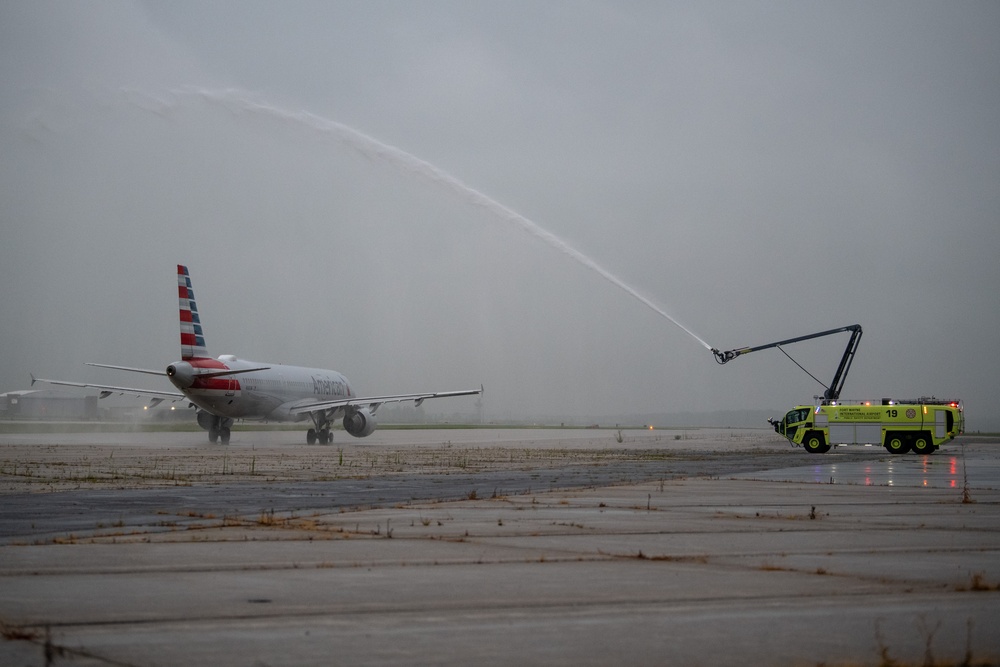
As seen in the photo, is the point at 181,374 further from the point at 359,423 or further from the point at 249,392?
the point at 359,423

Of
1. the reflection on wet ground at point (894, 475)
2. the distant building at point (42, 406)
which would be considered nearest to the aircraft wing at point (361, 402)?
the reflection on wet ground at point (894, 475)

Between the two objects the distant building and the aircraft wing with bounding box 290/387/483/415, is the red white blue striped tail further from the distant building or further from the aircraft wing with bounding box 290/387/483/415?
the distant building

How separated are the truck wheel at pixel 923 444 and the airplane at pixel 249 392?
25.1 metres

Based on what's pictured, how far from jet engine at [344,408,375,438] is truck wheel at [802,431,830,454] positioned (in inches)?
1117

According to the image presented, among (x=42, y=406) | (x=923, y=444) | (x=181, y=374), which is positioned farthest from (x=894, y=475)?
(x=42, y=406)

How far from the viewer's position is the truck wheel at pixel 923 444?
49.1m

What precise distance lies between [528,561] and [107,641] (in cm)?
492

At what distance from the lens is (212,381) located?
54.5m

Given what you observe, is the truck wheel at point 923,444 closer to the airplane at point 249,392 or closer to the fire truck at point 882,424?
the fire truck at point 882,424

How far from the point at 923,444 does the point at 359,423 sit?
3475 centimetres

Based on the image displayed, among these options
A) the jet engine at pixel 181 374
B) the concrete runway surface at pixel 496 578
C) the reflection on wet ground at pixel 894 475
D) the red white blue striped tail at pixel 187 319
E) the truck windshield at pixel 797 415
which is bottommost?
the concrete runway surface at pixel 496 578

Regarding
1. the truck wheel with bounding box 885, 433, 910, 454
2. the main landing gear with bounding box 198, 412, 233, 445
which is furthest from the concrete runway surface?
the main landing gear with bounding box 198, 412, 233, 445

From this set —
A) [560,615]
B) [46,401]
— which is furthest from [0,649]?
[46,401]

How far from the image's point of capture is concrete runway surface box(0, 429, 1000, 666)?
21.0 feet
